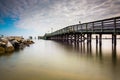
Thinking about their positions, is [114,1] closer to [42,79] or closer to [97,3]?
[97,3]

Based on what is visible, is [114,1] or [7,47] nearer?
[7,47]

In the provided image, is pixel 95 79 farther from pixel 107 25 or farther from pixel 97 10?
pixel 97 10

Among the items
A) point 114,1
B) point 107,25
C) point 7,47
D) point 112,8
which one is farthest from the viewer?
point 112,8

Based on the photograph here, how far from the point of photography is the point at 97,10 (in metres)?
22.1

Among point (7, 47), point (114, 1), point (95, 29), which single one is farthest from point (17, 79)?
point (114, 1)

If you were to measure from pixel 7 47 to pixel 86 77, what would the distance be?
305 inches

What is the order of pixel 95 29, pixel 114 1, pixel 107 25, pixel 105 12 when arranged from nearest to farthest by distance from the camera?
pixel 107 25 < pixel 95 29 < pixel 114 1 < pixel 105 12

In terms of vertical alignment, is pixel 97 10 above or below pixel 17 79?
above

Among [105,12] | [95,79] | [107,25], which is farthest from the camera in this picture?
[105,12]

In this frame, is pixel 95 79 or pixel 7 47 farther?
pixel 7 47

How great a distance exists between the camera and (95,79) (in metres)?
3.35

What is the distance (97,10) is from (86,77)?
2053cm

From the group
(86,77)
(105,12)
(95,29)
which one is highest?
(105,12)

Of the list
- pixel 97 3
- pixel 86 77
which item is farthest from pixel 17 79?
pixel 97 3
